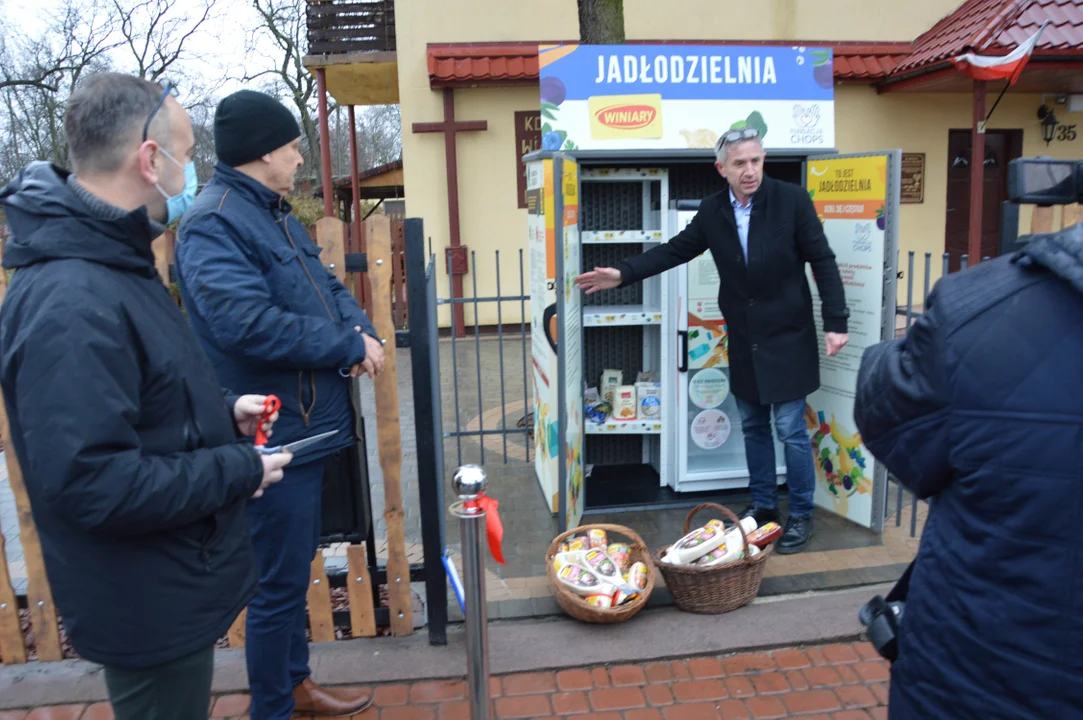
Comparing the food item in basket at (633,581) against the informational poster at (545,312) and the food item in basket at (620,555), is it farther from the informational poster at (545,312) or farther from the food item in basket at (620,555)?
the informational poster at (545,312)

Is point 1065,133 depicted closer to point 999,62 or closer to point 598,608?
point 999,62

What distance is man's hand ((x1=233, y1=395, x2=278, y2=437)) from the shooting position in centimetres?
203

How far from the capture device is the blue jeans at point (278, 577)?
93.0 inches

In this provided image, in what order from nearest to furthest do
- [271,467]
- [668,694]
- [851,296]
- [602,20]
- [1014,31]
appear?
[271,467], [668,694], [851,296], [602,20], [1014,31]

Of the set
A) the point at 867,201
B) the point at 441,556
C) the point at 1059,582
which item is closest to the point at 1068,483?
the point at 1059,582

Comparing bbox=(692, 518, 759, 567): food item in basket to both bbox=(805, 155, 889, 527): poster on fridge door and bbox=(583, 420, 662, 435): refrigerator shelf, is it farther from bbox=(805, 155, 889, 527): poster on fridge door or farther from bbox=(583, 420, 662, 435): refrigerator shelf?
bbox=(583, 420, 662, 435): refrigerator shelf

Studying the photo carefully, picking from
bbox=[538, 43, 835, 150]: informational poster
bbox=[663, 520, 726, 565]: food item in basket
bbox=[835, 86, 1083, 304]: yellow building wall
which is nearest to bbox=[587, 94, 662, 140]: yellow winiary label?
bbox=[538, 43, 835, 150]: informational poster

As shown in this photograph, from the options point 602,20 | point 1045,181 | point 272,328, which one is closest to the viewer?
point 1045,181

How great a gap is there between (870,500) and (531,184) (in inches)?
91.7

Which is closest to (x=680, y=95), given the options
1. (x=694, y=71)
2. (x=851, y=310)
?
(x=694, y=71)

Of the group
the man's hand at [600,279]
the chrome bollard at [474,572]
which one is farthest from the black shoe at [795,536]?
the chrome bollard at [474,572]

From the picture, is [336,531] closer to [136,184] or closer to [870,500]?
[136,184]

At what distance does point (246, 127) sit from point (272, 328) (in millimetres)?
587

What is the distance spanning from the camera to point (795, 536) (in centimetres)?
385
